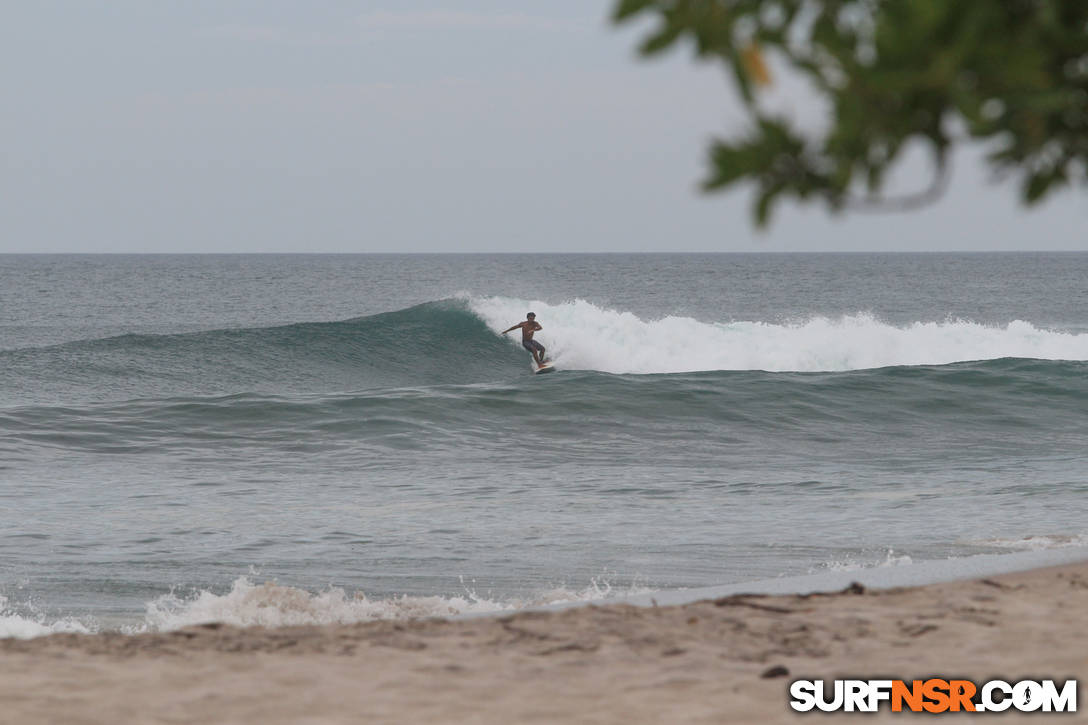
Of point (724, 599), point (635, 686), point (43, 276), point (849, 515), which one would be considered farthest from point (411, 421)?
point (43, 276)

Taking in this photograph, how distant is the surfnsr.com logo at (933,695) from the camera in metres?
4.12

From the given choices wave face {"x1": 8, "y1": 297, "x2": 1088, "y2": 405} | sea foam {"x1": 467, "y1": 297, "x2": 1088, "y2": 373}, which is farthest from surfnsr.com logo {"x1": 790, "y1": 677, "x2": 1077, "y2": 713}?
sea foam {"x1": 467, "y1": 297, "x2": 1088, "y2": 373}

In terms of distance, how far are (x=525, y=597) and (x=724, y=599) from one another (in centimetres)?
234

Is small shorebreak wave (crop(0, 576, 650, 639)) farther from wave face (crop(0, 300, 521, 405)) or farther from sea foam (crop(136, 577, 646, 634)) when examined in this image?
wave face (crop(0, 300, 521, 405))

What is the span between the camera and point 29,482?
41.9ft

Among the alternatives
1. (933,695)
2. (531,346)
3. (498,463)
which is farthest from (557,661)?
(531,346)

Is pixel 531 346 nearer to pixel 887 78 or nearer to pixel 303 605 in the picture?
pixel 303 605

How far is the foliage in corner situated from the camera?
7.02 feet

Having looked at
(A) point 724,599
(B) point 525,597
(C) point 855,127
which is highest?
(C) point 855,127

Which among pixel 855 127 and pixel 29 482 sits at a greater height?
pixel 855 127

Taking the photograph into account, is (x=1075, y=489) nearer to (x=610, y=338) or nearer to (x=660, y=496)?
(x=660, y=496)

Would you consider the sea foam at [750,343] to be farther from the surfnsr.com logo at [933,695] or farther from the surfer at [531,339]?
the surfnsr.com logo at [933,695]

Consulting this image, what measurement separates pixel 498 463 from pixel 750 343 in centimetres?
1640

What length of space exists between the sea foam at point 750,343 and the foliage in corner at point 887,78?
2516cm
